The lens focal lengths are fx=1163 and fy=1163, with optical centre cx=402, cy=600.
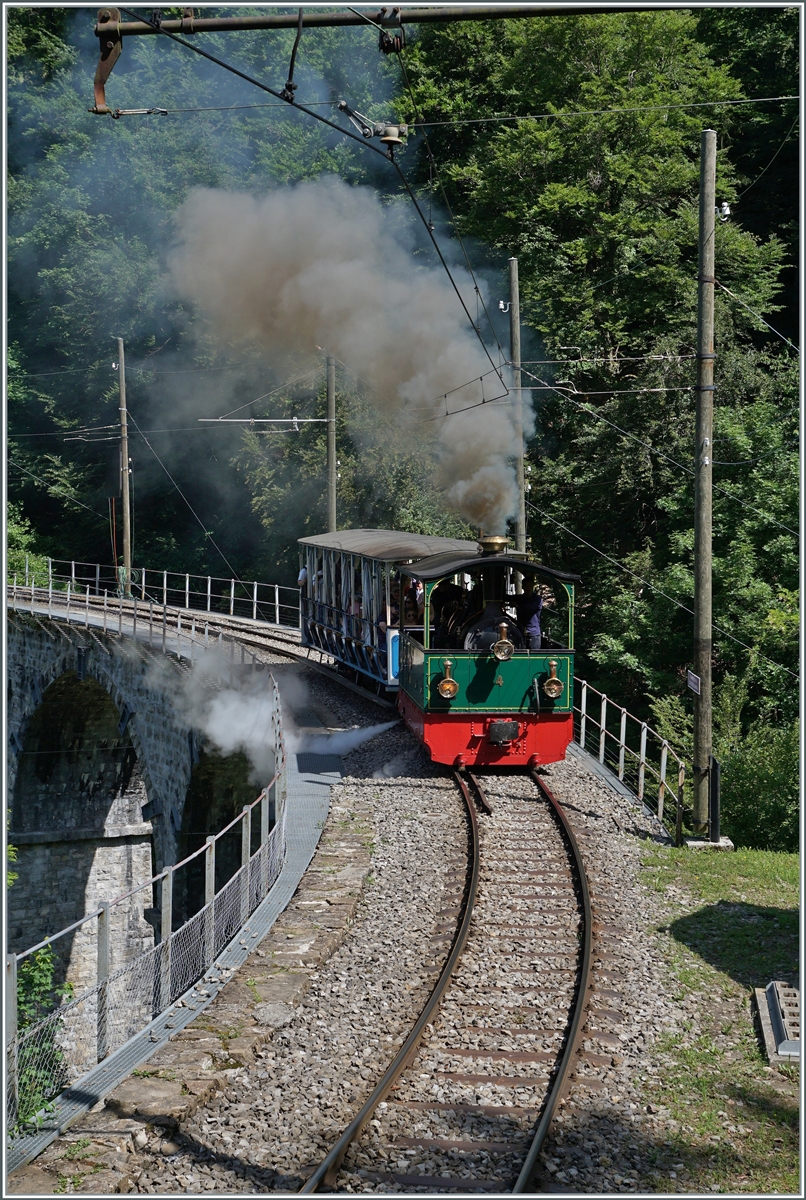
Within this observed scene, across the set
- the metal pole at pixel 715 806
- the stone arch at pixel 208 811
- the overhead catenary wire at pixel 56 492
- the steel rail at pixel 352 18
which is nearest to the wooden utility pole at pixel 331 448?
the stone arch at pixel 208 811

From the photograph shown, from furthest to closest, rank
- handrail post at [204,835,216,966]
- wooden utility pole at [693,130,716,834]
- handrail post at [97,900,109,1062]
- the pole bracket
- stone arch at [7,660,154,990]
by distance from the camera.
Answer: stone arch at [7,660,154,990]
wooden utility pole at [693,130,716,834]
handrail post at [204,835,216,966]
handrail post at [97,900,109,1062]
the pole bracket

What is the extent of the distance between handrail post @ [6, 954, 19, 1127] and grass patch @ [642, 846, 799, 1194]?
11.4 ft

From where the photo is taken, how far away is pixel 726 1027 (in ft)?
26.1

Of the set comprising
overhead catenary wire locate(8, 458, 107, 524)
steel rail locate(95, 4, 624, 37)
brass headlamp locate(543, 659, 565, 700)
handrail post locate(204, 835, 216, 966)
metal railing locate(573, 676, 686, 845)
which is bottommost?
metal railing locate(573, 676, 686, 845)

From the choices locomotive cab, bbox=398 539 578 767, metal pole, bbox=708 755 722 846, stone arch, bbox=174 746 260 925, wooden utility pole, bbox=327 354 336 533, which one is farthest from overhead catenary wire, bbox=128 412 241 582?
metal pole, bbox=708 755 722 846

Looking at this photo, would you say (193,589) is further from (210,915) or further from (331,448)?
(210,915)

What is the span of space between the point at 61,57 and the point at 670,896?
51752 millimetres

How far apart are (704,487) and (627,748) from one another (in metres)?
3.69

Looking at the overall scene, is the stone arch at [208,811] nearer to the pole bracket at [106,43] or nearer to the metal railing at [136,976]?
the metal railing at [136,976]

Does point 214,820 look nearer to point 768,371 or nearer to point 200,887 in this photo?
point 200,887

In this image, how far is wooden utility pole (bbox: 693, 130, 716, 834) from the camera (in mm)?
13484

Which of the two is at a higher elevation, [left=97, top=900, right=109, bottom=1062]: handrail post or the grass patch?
[left=97, top=900, right=109, bottom=1062]: handrail post

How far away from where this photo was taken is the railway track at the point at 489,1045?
6008 mm

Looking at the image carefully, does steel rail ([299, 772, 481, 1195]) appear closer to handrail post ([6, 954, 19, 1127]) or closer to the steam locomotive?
handrail post ([6, 954, 19, 1127])
